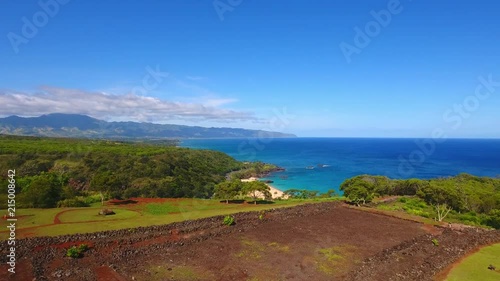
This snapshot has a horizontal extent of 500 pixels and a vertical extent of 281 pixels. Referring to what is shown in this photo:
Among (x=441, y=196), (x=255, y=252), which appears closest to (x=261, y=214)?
(x=255, y=252)

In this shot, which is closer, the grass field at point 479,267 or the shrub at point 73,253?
the grass field at point 479,267

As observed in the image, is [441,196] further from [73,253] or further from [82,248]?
[73,253]

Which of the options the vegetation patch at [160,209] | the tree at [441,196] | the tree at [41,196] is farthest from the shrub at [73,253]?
the tree at [441,196]

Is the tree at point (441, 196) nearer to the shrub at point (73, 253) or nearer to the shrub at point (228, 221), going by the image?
the shrub at point (228, 221)

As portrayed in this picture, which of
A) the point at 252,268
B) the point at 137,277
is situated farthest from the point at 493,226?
the point at 137,277

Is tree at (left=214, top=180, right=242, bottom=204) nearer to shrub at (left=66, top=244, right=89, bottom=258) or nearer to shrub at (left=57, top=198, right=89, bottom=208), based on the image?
shrub at (left=57, top=198, right=89, bottom=208)

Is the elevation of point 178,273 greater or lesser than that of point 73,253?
lesser
